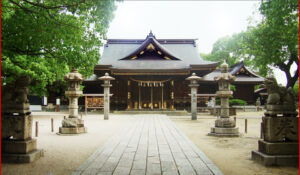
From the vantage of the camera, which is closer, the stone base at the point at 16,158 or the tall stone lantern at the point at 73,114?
the stone base at the point at 16,158

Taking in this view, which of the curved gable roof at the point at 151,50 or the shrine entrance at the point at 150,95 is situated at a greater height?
the curved gable roof at the point at 151,50

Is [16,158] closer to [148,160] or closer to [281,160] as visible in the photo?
[148,160]

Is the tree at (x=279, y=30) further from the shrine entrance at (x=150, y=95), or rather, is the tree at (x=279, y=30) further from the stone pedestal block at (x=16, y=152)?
the stone pedestal block at (x=16, y=152)

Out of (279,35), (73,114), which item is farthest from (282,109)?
(279,35)

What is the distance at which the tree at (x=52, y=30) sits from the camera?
236 inches

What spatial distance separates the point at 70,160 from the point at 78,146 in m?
1.56

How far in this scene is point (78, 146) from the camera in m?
6.41

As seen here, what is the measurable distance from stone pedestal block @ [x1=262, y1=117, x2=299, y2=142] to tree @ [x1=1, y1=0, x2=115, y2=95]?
185 inches

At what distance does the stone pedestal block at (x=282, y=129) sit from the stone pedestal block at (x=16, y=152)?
5030 millimetres

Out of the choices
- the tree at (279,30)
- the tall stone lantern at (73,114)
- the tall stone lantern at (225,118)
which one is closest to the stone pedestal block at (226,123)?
the tall stone lantern at (225,118)

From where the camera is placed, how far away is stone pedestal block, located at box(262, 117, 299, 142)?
4.61 meters

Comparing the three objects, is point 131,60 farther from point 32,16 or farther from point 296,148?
point 296,148

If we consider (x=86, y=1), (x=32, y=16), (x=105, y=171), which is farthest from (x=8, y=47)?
(x=105, y=171)

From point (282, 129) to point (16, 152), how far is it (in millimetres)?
5575
